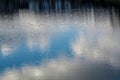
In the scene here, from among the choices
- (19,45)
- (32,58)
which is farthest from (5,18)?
(32,58)

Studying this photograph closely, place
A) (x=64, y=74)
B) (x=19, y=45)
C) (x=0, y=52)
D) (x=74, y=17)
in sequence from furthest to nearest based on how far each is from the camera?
(x=74, y=17)
(x=19, y=45)
(x=0, y=52)
(x=64, y=74)

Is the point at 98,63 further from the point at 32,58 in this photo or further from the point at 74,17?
the point at 74,17

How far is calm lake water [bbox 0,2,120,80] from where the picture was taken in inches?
873

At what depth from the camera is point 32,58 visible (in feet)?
87.5

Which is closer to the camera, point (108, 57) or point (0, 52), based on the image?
point (108, 57)

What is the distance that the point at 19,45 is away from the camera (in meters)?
31.4

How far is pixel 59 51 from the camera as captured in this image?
1125 inches

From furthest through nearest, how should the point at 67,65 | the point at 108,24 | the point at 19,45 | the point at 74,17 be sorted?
the point at 74,17
the point at 108,24
the point at 19,45
the point at 67,65

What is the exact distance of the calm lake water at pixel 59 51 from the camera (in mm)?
22172

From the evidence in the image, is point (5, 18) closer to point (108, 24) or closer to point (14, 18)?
point (14, 18)

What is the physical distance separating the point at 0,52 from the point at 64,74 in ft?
30.0

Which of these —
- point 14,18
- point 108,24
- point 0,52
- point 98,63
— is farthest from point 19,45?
point 14,18

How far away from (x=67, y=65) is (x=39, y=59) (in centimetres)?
300

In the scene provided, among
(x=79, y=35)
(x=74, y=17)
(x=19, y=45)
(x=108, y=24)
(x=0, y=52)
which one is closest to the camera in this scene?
(x=0, y=52)
